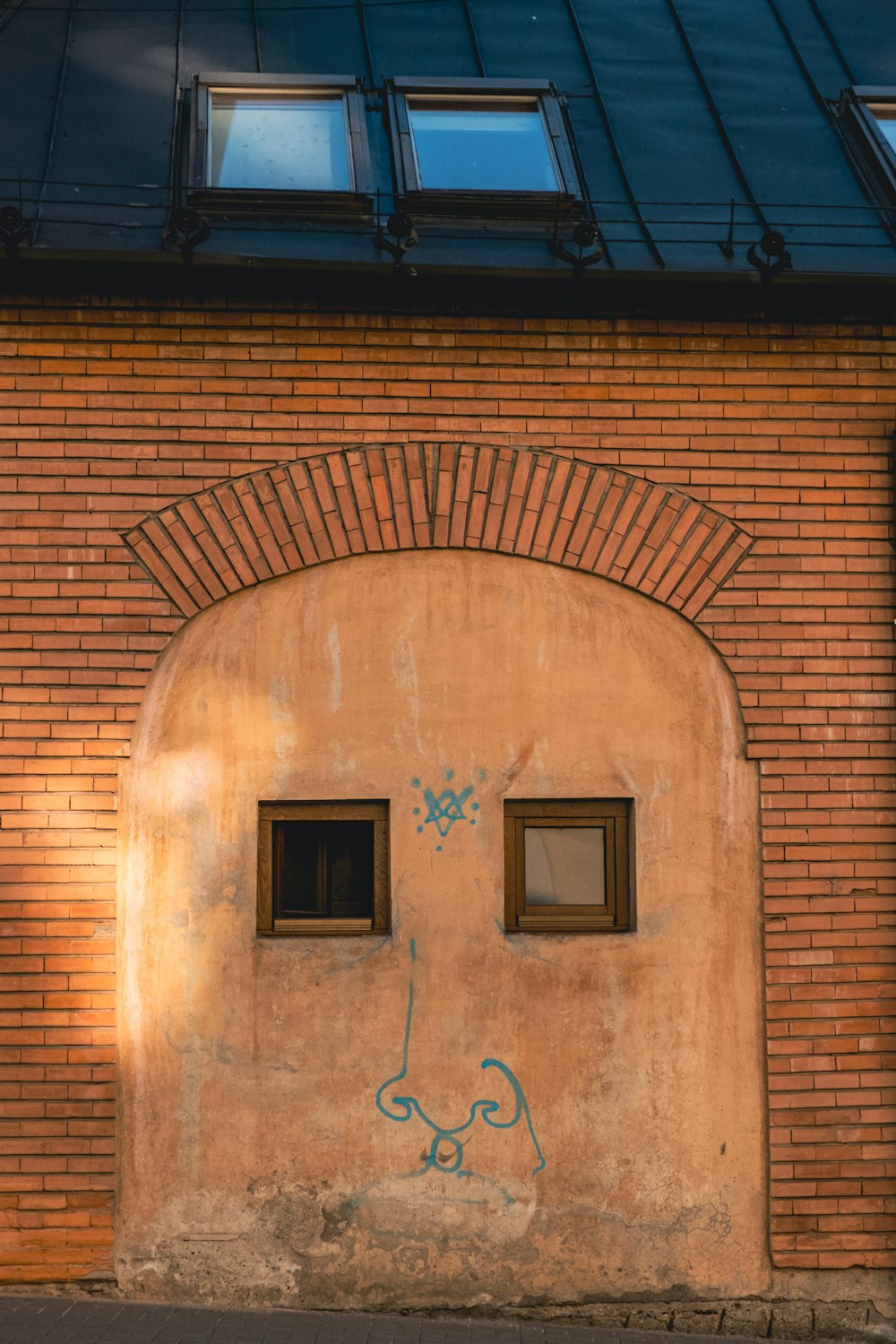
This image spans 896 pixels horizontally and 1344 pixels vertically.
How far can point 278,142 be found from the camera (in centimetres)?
697

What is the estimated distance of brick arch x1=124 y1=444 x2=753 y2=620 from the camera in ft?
19.7

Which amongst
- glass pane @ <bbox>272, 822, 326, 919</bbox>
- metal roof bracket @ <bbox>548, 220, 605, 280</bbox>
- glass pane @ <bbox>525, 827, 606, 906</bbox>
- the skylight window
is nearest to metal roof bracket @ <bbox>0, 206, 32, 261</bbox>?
the skylight window

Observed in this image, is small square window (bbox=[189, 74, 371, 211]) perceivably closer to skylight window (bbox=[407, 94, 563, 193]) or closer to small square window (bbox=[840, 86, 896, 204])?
skylight window (bbox=[407, 94, 563, 193])

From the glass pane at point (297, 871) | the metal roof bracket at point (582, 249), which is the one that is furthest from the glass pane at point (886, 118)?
the glass pane at point (297, 871)

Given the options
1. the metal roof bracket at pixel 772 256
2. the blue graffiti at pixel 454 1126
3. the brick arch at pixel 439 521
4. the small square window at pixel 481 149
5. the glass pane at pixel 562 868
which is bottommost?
the blue graffiti at pixel 454 1126

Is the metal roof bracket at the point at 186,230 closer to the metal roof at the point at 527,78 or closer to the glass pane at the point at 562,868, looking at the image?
the metal roof at the point at 527,78

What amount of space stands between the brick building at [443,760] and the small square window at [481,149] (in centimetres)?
36

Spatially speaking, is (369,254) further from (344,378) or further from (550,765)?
(550,765)

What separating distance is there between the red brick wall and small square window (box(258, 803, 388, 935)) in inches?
30.4

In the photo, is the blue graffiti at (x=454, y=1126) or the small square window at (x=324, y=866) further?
the small square window at (x=324, y=866)

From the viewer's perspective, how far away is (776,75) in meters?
7.79

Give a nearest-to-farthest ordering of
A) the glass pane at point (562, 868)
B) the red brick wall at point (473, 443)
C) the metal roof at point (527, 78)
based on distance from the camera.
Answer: the red brick wall at point (473, 443)
the glass pane at point (562, 868)
the metal roof at point (527, 78)

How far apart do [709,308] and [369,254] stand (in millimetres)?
1764

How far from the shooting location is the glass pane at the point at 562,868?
611cm
